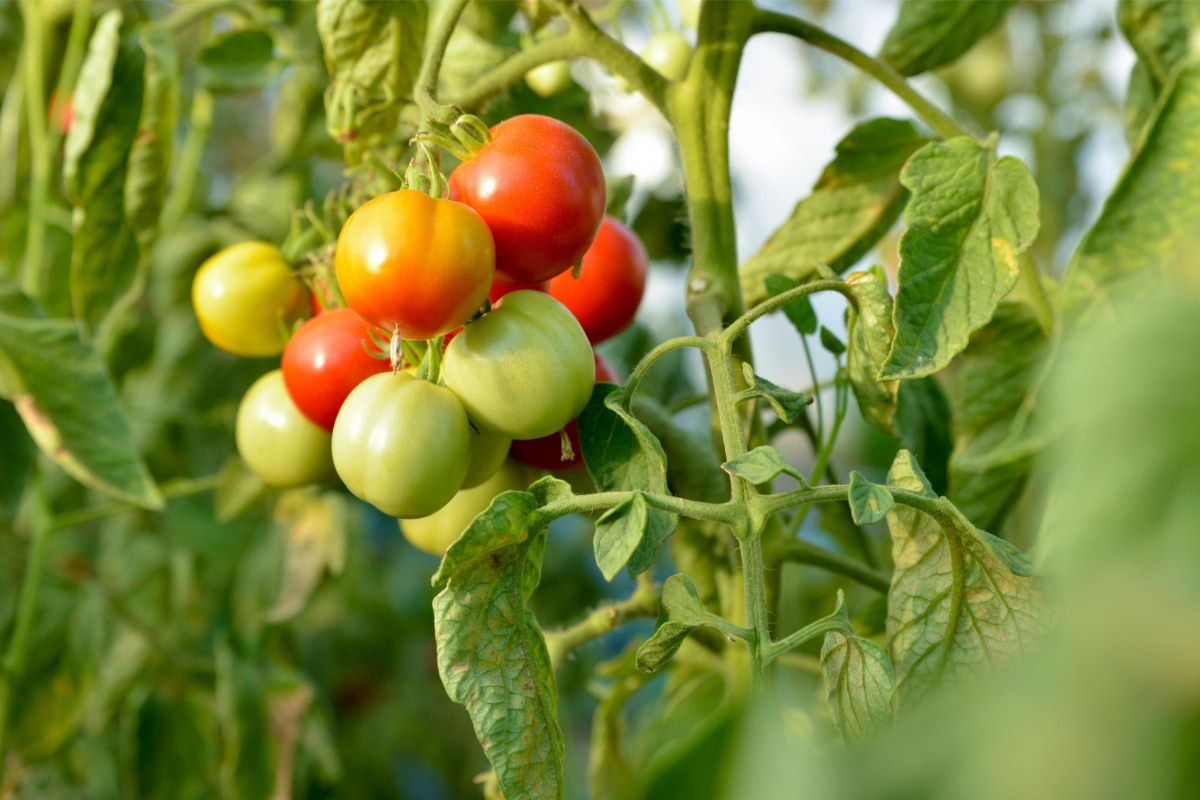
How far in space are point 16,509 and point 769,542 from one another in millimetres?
486

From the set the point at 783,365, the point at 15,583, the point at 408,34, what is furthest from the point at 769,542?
the point at 783,365

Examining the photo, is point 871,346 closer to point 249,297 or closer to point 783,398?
point 783,398

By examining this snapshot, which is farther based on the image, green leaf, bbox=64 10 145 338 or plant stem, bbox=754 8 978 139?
green leaf, bbox=64 10 145 338

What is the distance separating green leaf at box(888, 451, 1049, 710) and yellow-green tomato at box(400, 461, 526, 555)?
0.56ft

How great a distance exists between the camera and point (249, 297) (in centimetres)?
52

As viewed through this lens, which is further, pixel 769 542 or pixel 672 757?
pixel 769 542

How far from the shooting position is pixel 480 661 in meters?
0.35

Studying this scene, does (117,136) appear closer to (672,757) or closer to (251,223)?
(251,223)

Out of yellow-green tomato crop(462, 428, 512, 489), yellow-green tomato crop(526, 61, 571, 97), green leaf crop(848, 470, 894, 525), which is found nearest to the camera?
green leaf crop(848, 470, 894, 525)

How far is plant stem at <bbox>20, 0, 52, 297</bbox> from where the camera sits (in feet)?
2.19

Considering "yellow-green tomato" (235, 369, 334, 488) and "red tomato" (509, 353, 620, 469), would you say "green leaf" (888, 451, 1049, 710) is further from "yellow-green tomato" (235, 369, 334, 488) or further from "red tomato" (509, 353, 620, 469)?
"yellow-green tomato" (235, 369, 334, 488)

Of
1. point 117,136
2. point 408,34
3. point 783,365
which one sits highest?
point 408,34

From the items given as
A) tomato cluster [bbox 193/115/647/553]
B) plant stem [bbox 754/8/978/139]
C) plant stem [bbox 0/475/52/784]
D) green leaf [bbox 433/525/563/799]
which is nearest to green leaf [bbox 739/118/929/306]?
plant stem [bbox 754/8/978/139]

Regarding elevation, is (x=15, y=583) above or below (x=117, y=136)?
below
